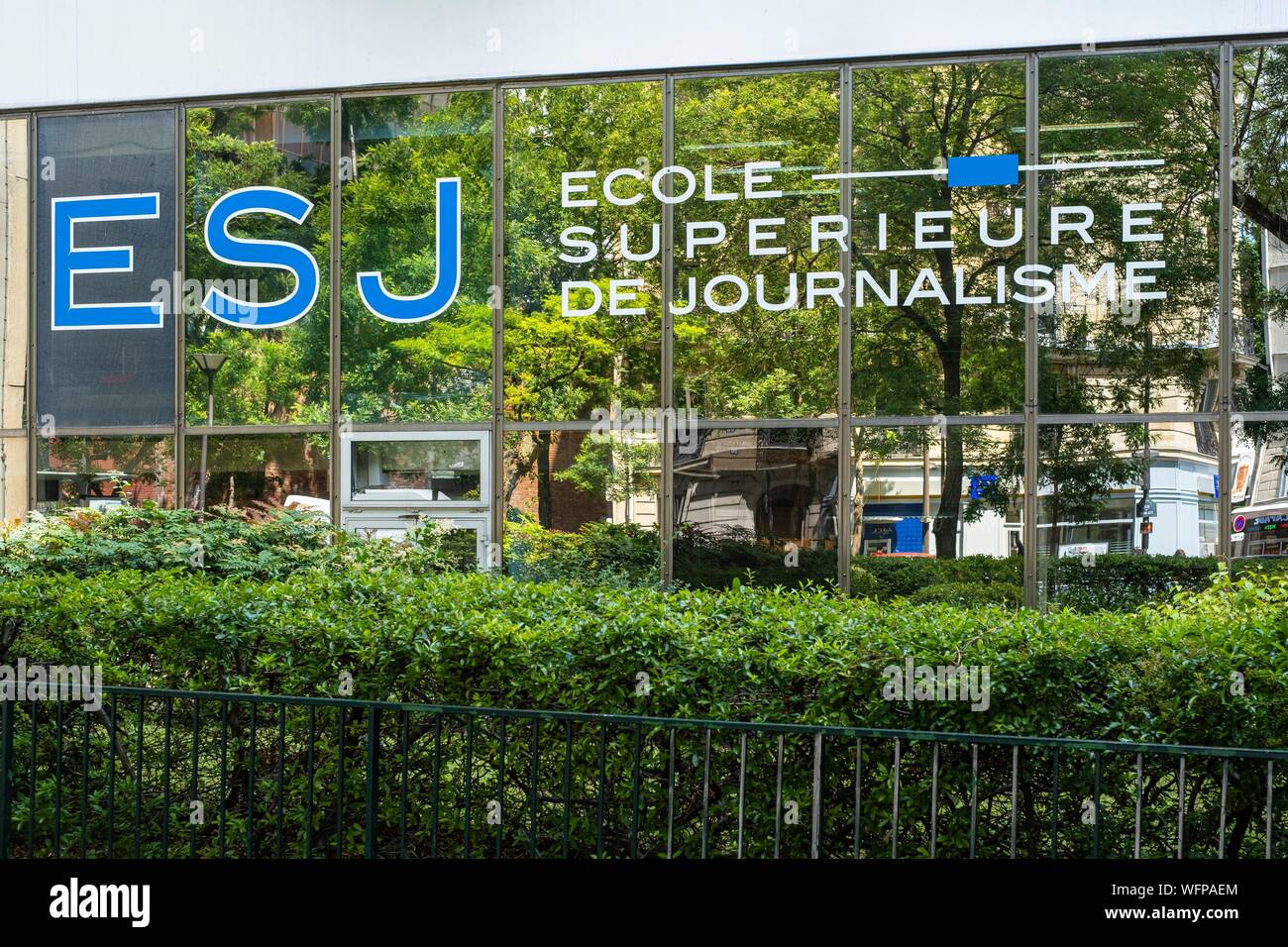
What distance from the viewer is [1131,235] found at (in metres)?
11.7

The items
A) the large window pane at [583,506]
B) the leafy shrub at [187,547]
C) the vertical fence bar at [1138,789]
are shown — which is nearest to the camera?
the vertical fence bar at [1138,789]

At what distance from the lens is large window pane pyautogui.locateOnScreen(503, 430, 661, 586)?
1235cm

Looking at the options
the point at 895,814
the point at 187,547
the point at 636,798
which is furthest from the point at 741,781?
the point at 187,547

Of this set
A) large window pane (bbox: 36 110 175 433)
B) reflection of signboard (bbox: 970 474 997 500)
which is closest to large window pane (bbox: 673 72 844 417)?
reflection of signboard (bbox: 970 474 997 500)

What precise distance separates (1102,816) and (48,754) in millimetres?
5022

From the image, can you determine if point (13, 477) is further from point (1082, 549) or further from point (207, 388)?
point (1082, 549)

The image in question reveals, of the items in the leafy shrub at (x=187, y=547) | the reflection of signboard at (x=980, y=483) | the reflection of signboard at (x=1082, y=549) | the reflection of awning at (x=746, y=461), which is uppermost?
the reflection of awning at (x=746, y=461)

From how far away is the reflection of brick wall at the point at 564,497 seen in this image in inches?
489

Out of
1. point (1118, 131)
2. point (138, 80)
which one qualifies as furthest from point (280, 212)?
point (1118, 131)

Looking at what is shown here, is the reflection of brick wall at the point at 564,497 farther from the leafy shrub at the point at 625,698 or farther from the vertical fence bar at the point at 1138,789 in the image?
the vertical fence bar at the point at 1138,789

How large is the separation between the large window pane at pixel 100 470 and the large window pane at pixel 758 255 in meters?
5.80

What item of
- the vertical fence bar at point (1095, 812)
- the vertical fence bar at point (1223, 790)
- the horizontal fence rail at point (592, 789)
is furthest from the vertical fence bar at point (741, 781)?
the vertical fence bar at point (1223, 790)

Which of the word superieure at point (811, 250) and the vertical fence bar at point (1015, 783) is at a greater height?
the word superieure at point (811, 250)

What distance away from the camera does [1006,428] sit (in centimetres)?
1179
